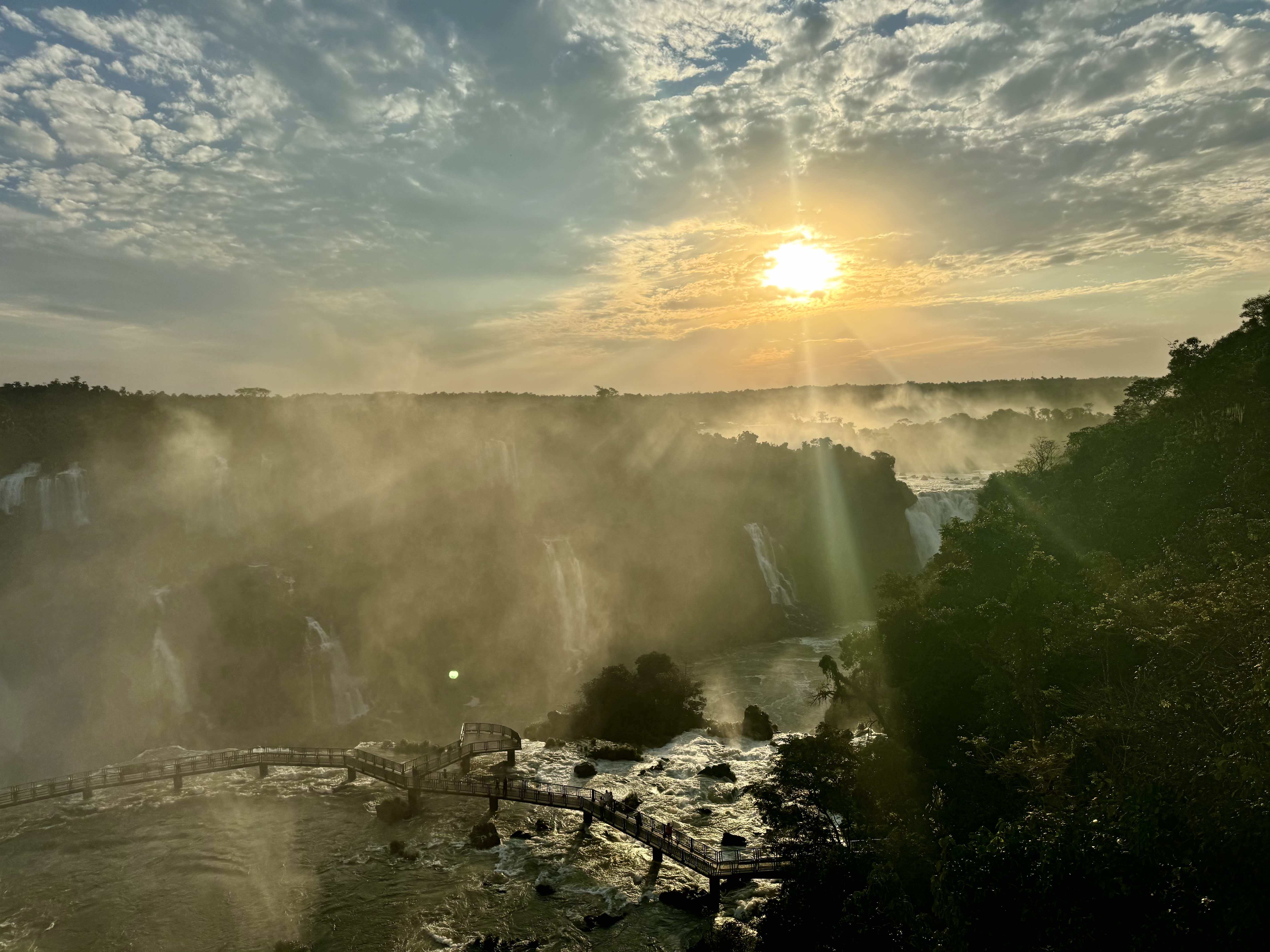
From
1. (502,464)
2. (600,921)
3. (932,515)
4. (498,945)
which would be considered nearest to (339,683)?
(502,464)

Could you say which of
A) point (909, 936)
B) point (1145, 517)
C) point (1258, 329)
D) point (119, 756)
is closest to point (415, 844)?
point (909, 936)

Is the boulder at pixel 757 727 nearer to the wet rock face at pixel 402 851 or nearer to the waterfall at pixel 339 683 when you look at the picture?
the wet rock face at pixel 402 851

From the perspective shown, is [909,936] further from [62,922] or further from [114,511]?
[114,511]

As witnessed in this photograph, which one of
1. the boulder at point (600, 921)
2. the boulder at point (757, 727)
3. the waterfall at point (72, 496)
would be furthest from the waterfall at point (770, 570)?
the waterfall at point (72, 496)

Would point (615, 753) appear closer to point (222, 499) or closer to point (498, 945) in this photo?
point (498, 945)

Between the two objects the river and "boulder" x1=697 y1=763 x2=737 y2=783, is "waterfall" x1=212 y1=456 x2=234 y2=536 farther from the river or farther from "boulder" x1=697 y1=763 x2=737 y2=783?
"boulder" x1=697 y1=763 x2=737 y2=783

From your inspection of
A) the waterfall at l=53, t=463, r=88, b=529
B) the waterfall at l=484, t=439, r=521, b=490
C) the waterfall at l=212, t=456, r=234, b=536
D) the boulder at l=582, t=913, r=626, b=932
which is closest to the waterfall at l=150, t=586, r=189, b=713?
the waterfall at l=53, t=463, r=88, b=529
